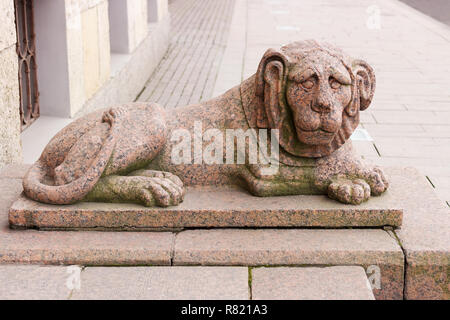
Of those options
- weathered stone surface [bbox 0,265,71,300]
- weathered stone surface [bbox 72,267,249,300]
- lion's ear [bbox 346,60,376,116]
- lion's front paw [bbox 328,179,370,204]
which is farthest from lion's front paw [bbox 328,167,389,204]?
weathered stone surface [bbox 0,265,71,300]

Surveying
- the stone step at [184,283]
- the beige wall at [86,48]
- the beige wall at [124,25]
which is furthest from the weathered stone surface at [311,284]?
the beige wall at [124,25]

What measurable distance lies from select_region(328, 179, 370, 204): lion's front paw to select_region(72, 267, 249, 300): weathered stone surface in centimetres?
70

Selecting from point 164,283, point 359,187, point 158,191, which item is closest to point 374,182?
point 359,187

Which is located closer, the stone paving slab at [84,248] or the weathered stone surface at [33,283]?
the weathered stone surface at [33,283]

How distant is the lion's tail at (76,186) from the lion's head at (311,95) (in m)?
0.87

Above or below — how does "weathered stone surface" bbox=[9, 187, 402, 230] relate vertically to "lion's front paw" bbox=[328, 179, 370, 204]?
below

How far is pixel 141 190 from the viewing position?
3.71 metres

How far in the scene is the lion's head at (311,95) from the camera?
3.57 m

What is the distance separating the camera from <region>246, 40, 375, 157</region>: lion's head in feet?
11.7

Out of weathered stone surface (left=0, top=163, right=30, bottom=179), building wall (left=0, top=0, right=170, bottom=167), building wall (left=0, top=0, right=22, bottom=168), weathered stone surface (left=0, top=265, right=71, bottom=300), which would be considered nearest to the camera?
weathered stone surface (left=0, top=265, right=71, bottom=300)

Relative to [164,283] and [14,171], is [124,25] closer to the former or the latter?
[14,171]

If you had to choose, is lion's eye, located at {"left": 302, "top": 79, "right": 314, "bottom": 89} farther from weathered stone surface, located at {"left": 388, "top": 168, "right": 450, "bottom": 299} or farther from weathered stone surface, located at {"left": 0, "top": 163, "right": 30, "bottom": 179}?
weathered stone surface, located at {"left": 0, "top": 163, "right": 30, "bottom": 179}

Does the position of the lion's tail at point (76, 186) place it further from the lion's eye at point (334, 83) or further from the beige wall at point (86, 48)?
the beige wall at point (86, 48)
